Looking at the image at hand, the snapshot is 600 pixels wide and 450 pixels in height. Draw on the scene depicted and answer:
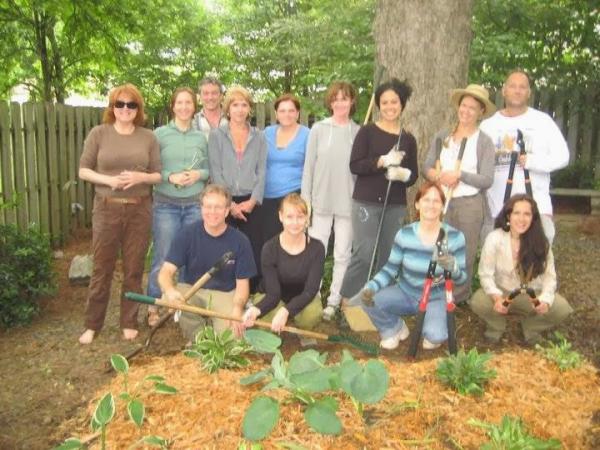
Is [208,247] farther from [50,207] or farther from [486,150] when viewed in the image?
[50,207]

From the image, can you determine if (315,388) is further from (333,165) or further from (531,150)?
(531,150)

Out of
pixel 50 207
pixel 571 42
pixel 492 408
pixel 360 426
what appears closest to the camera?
pixel 360 426

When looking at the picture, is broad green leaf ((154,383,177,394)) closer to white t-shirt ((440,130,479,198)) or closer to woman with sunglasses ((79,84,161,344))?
woman with sunglasses ((79,84,161,344))

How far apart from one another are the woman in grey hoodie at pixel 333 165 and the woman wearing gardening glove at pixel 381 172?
105mm

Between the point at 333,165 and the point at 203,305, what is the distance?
145cm

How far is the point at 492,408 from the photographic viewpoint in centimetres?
319

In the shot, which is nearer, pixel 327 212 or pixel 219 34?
pixel 327 212

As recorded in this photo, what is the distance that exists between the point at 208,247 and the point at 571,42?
746 centimetres

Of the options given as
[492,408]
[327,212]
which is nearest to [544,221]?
[327,212]

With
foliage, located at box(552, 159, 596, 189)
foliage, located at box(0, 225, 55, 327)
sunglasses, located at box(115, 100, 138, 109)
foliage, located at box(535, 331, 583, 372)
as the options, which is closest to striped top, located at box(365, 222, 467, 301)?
foliage, located at box(535, 331, 583, 372)

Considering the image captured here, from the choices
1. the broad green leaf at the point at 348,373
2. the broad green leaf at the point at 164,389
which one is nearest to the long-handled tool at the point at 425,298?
the broad green leaf at the point at 348,373

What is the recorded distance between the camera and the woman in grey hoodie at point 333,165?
4.88m

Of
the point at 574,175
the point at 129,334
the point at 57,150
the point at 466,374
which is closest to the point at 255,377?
the point at 466,374

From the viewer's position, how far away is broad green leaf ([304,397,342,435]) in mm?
2662
